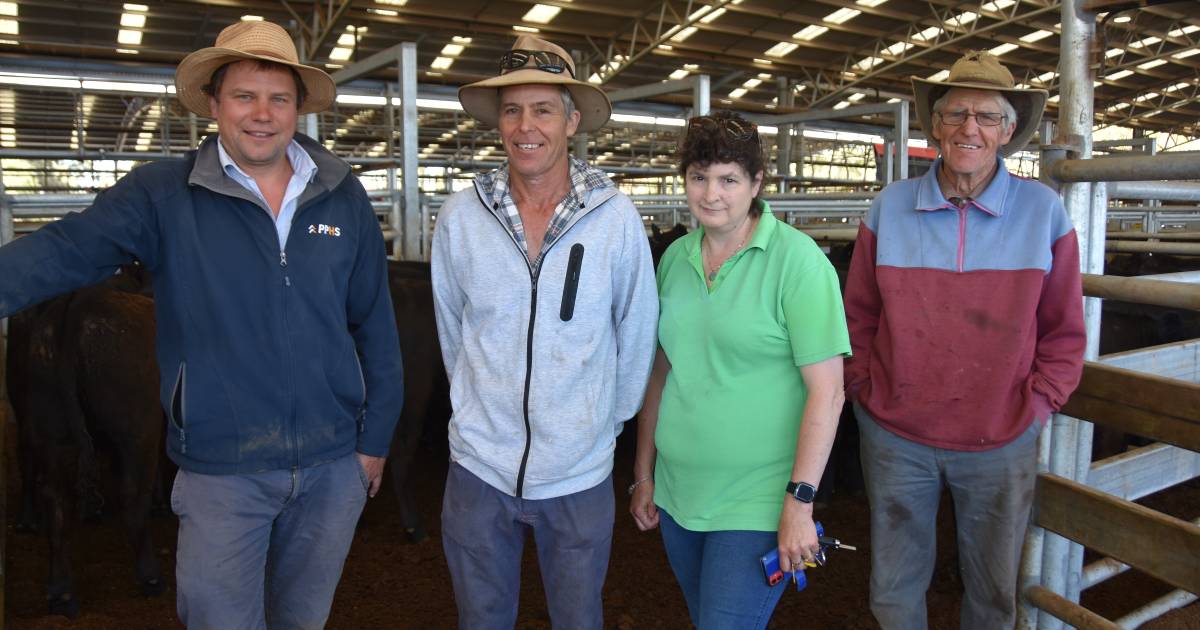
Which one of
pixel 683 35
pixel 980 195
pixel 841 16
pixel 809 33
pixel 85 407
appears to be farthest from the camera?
pixel 809 33

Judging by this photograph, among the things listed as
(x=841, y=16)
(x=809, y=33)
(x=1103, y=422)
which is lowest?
(x=1103, y=422)

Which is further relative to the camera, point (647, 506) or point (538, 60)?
point (647, 506)

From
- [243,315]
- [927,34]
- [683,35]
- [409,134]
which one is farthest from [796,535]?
[927,34]

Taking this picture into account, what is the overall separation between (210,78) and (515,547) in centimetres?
138

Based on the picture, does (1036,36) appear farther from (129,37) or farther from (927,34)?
(129,37)

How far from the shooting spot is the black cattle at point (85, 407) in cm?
345

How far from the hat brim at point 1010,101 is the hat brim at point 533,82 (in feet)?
2.95

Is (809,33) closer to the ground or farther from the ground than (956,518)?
farther from the ground

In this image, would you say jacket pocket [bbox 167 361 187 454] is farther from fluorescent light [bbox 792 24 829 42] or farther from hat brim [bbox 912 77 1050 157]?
fluorescent light [bbox 792 24 829 42]

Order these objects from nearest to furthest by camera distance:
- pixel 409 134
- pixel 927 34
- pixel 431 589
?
1. pixel 431 589
2. pixel 409 134
3. pixel 927 34

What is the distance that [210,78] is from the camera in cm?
207

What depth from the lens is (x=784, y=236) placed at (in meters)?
2.00

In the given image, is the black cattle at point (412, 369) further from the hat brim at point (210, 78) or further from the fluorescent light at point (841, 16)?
the fluorescent light at point (841, 16)

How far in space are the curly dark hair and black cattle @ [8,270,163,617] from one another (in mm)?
2784
